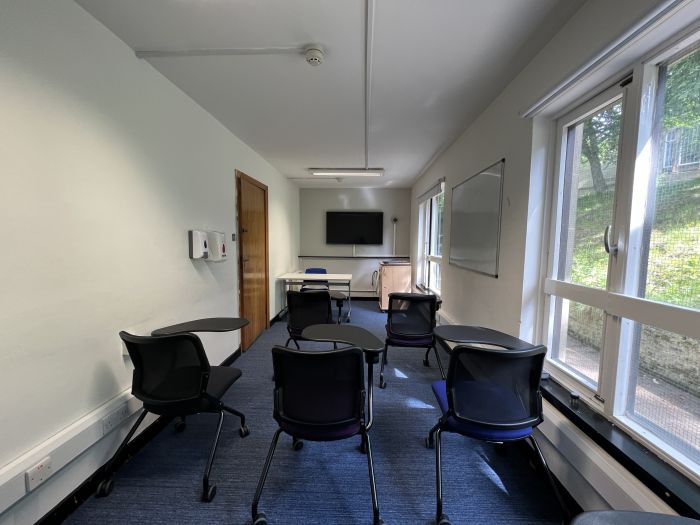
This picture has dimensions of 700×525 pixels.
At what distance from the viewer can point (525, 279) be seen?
2.01 meters

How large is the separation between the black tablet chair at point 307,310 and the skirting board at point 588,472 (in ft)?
6.40

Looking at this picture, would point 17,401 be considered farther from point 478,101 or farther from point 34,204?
point 478,101

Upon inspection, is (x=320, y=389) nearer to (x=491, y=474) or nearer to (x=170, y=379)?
(x=170, y=379)

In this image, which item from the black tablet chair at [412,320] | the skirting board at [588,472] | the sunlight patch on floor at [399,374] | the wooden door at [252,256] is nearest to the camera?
the skirting board at [588,472]

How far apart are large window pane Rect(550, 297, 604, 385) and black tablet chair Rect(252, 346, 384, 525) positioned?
1.34m

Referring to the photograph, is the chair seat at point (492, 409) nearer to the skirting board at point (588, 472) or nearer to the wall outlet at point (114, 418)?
the skirting board at point (588, 472)

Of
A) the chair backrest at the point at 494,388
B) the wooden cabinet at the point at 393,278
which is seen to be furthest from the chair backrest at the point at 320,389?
the wooden cabinet at the point at 393,278

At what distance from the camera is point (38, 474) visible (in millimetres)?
1234

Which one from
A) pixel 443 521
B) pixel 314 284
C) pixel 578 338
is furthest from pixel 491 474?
pixel 314 284

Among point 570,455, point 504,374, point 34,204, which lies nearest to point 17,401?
point 34,204

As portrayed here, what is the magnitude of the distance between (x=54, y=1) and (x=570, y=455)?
3.38 metres

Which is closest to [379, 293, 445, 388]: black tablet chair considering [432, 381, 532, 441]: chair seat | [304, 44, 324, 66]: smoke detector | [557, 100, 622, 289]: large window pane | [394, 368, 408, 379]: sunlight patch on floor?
[394, 368, 408, 379]: sunlight patch on floor

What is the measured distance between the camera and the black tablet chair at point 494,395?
4.39 feet

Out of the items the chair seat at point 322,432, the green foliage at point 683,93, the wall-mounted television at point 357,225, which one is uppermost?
the green foliage at point 683,93
